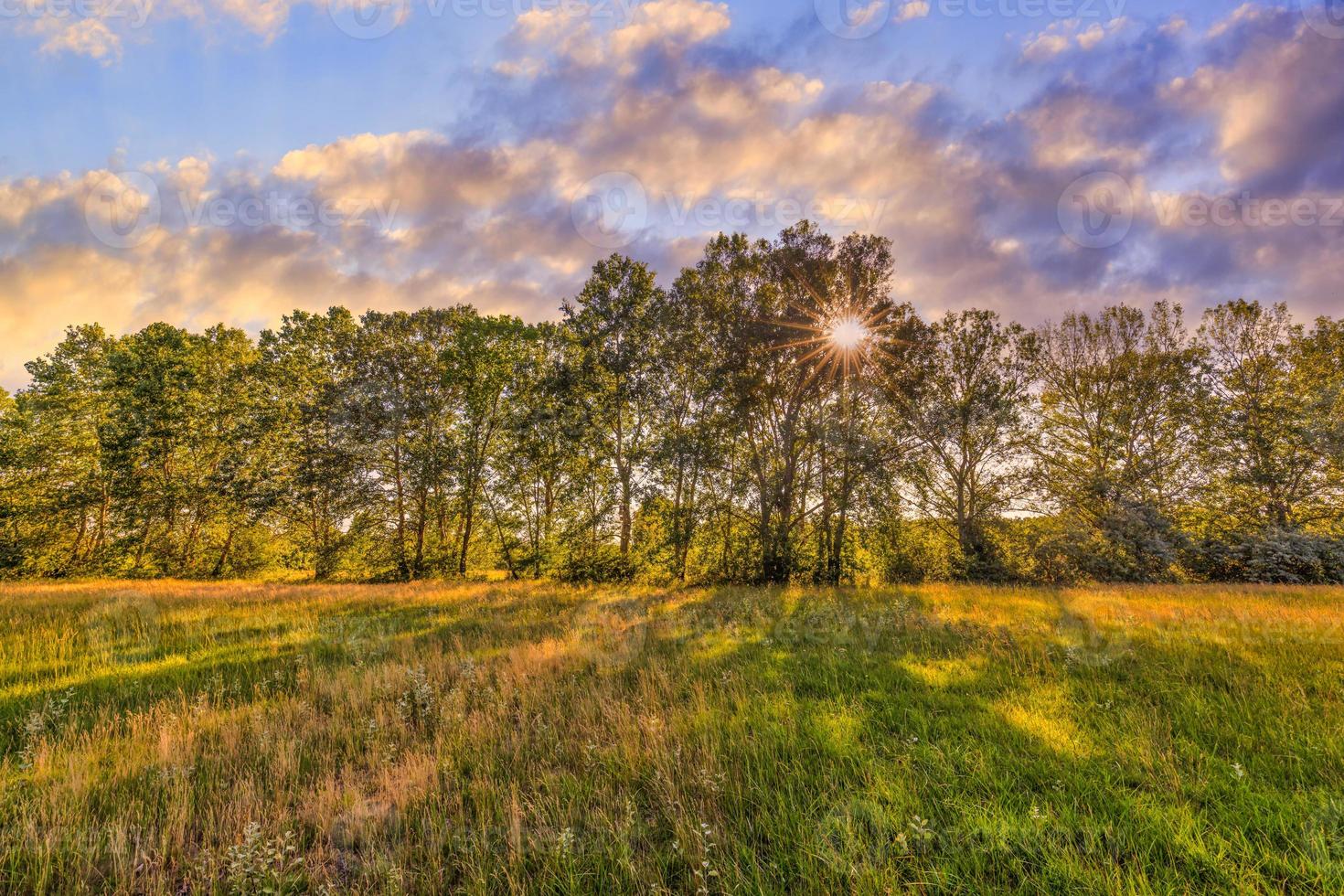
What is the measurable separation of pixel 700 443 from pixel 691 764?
17773 mm

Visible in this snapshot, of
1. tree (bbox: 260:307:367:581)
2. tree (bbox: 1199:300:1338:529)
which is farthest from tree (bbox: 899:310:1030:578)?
tree (bbox: 260:307:367:581)

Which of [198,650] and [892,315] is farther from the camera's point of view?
[892,315]

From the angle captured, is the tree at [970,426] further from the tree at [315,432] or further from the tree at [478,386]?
the tree at [315,432]

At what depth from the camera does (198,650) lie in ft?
26.9

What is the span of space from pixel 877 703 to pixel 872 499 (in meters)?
17.5

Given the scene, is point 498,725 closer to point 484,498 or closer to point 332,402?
point 484,498

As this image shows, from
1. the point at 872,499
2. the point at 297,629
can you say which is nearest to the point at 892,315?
the point at 872,499

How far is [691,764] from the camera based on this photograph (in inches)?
153

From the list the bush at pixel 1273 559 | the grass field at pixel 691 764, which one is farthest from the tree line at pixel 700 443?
the grass field at pixel 691 764

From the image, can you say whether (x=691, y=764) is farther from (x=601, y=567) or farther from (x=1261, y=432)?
(x=1261, y=432)

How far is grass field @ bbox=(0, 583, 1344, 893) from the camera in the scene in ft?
9.06

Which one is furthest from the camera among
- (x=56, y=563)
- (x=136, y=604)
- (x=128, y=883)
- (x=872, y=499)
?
(x=56, y=563)

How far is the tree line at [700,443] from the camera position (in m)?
21.9

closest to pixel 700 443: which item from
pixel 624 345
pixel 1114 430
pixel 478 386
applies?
pixel 624 345
